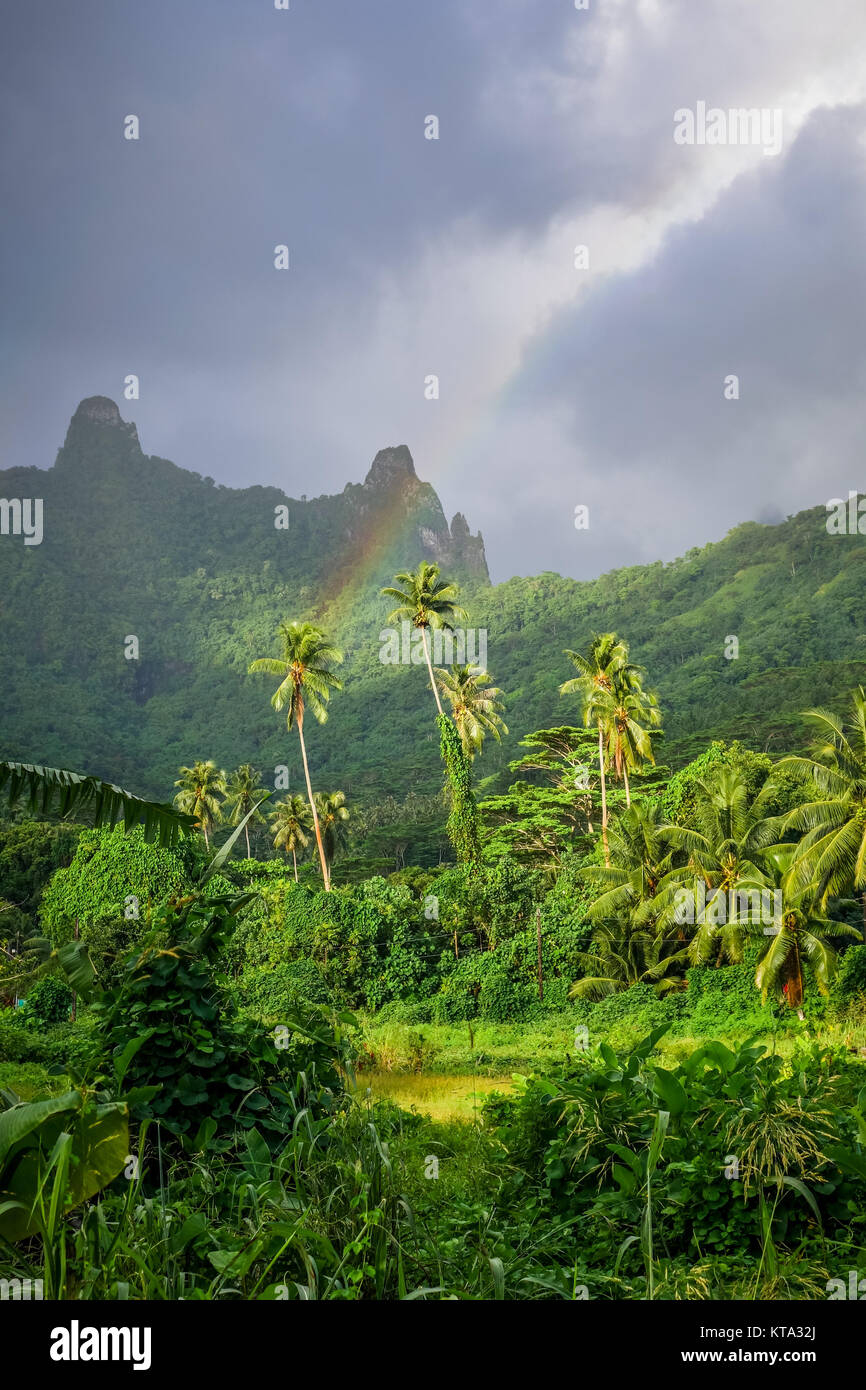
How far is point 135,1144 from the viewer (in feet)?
13.1

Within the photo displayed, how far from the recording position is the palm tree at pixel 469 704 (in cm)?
4016

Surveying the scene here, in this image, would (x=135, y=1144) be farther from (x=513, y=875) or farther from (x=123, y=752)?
(x=123, y=752)

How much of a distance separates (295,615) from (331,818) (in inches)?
2005

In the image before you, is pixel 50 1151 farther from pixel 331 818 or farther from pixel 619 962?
pixel 331 818

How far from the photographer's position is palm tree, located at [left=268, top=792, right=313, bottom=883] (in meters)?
44.7

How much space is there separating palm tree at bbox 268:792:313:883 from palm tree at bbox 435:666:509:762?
361 inches

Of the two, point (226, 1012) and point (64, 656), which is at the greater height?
point (64, 656)

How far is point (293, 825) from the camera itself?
4466 cm

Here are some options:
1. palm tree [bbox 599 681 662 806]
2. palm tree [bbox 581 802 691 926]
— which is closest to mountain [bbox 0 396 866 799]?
palm tree [bbox 599 681 662 806]

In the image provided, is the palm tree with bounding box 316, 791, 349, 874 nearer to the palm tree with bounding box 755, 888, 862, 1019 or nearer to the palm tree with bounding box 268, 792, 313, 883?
the palm tree with bounding box 268, 792, 313, 883

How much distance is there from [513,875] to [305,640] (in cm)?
1099

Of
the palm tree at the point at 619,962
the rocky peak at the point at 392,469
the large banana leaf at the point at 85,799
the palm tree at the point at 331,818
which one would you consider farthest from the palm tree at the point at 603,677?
the rocky peak at the point at 392,469

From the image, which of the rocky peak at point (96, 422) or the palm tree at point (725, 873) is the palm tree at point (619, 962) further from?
the rocky peak at point (96, 422)
